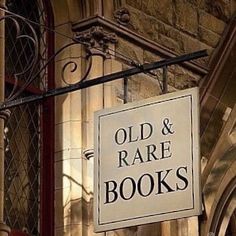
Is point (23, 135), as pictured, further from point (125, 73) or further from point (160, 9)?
point (125, 73)

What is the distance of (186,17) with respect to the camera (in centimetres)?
1570

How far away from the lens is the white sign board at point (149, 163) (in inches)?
427

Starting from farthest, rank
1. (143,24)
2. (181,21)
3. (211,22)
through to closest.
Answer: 1. (211,22)
2. (181,21)
3. (143,24)

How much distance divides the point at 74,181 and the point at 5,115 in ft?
5.74

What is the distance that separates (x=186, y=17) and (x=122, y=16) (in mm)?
1530

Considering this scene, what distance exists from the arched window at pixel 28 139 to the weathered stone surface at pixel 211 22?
2.44 meters

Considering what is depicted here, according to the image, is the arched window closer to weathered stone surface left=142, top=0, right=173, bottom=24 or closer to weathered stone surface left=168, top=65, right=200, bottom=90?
weathered stone surface left=142, top=0, right=173, bottom=24

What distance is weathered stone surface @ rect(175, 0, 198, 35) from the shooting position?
15547 millimetres

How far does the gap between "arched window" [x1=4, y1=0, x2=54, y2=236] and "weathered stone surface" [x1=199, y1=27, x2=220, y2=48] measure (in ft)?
7.72

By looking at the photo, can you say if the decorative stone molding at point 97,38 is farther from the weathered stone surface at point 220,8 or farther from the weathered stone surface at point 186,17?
the weathered stone surface at point 220,8

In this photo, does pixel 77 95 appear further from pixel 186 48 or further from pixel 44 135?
pixel 186 48

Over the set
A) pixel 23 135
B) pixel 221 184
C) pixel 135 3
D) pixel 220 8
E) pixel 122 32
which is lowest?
pixel 221 184

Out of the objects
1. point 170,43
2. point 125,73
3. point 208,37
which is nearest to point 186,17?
point 208,37

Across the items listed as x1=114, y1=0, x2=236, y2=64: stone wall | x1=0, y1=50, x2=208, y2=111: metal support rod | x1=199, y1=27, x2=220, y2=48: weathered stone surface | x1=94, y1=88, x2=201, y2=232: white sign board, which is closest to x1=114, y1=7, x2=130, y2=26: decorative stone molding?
x1=114, y1=0, x2=236, y2=64: stone wall
